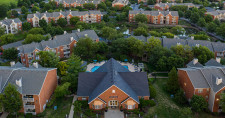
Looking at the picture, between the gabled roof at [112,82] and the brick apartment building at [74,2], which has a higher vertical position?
the brick apartment building at [74,2]

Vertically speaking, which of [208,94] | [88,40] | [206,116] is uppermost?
[88,40]

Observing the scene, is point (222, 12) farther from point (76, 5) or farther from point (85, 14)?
point (76, 5)

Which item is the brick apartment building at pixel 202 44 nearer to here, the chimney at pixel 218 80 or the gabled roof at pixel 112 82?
the gabled roof at pixel 112 82

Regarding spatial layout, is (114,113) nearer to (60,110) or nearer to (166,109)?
(166,109)

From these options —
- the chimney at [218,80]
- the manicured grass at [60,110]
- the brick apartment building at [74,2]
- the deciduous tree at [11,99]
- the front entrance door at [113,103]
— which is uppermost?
the brick apartment building at [74,2]

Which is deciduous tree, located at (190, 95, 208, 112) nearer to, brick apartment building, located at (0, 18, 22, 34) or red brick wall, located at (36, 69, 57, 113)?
red brick wall, located at (36, 69, 57, 113)

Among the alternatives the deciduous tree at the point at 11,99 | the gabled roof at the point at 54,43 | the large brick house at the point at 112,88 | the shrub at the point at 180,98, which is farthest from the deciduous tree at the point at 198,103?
the gabled roof at the point at 54,43

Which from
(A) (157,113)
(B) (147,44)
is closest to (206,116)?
(A) (157,113)
